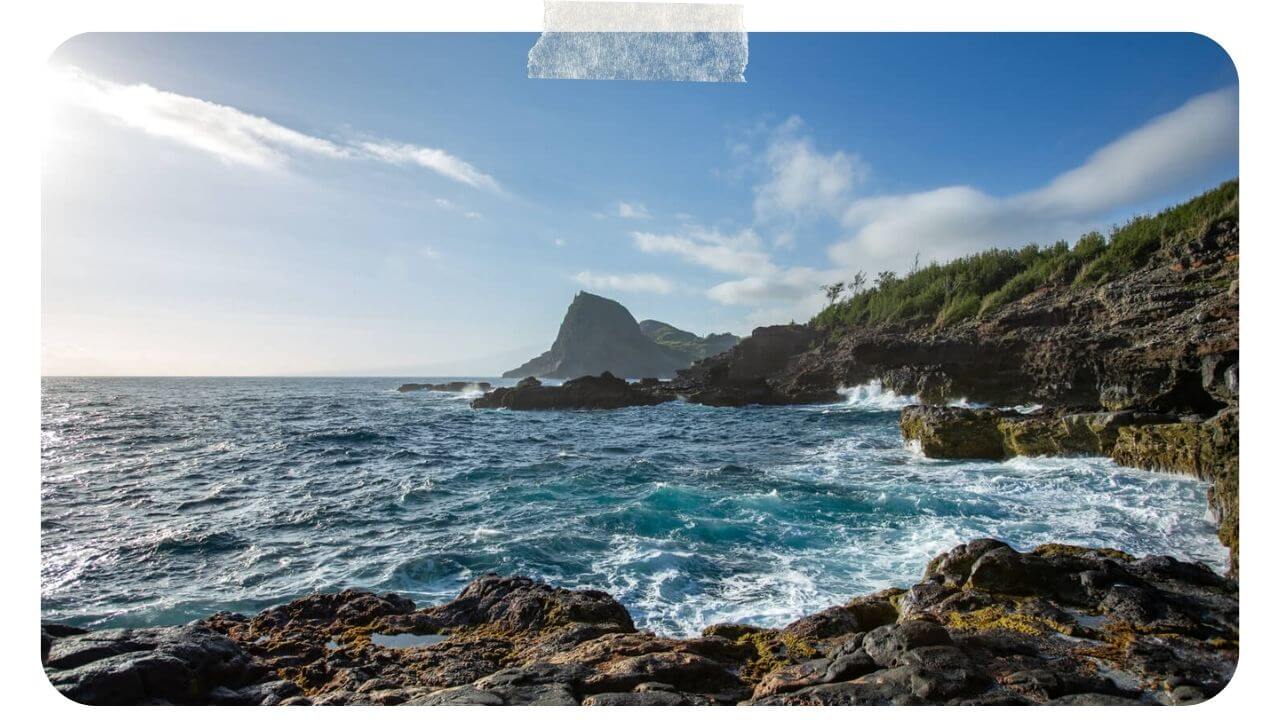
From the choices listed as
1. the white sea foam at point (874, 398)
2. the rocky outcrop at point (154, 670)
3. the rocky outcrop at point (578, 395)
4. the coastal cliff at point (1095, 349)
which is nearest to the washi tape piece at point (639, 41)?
the coastal cliff at point (1095, 349)

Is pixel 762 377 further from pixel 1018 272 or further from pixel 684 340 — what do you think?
pixel 684 340

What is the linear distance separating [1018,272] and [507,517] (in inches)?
499

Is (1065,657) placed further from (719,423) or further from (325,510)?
(719,423)

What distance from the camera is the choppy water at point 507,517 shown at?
13.4 ft

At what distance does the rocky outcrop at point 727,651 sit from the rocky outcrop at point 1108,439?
0.91 meters

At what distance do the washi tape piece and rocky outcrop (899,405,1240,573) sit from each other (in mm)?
4945

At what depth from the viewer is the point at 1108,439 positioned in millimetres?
8227

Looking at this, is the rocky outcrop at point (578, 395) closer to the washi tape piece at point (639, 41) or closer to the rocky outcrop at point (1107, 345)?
the rocky outcrop at point (1107, 345)

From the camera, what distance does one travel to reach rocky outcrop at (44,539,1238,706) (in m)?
2.68

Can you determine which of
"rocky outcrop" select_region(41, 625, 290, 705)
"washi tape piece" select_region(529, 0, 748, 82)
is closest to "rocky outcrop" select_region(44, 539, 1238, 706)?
"rocky outcrop" select_region(41, 625, 290, 705)

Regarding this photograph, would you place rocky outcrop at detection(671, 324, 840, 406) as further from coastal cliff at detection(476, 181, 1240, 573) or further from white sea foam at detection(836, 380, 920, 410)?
coastal cliff at detection(476, 181, 1240, 573)

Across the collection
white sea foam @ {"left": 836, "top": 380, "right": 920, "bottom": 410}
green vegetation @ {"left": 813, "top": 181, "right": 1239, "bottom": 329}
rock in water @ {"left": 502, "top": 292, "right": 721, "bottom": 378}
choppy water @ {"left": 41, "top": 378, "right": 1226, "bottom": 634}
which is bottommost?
choppy water @ {"left": 41, "top": 378, "right": 1226, "bottom": 634}
